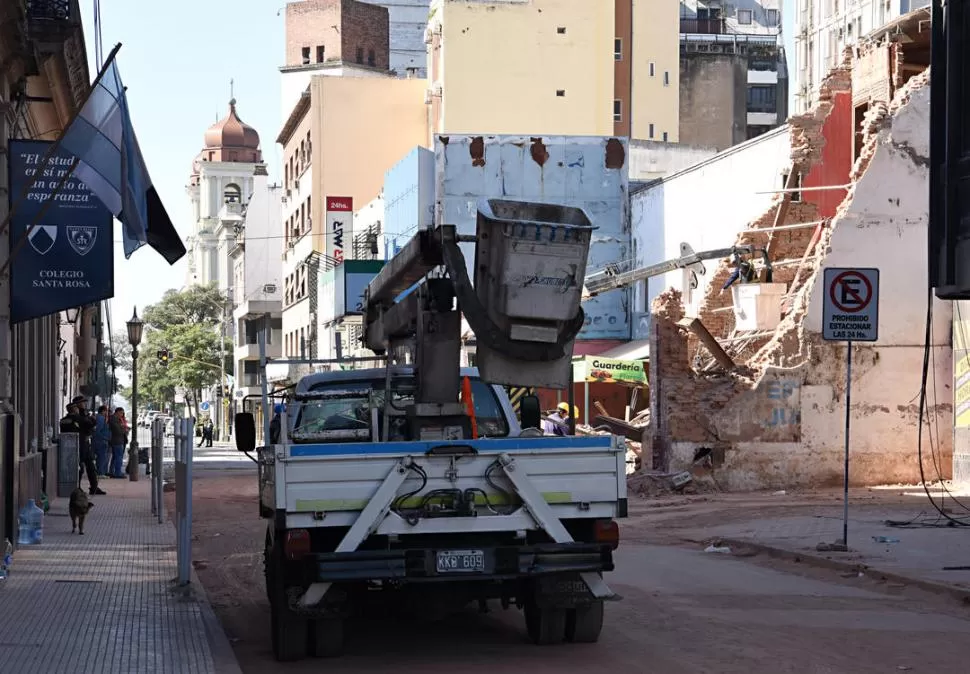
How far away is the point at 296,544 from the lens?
30.9 ft

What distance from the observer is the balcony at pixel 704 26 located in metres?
89.2

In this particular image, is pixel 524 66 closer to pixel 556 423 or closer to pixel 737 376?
pixel 737 376

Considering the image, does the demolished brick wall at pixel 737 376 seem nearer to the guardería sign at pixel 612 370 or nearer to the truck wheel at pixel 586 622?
the guardería sign at pixel 612 370

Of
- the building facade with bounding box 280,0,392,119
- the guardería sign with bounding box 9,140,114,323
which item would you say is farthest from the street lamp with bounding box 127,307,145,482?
the building facade with bounding box 280,0,392,119

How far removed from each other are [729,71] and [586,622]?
73394 millimetres

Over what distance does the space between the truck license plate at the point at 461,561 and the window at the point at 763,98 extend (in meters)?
87.9

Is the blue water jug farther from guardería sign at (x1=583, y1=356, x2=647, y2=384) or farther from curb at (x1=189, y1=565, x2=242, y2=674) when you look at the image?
guardería sign at (x1=583, y1=356, x2=647, y2=384)

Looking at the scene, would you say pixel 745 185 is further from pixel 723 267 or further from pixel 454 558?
pixel 454 558

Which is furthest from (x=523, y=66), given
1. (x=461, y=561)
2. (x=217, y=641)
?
(x=461, y=561)

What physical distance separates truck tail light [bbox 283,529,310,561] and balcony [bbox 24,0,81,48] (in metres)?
10.3

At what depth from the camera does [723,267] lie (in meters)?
35.4

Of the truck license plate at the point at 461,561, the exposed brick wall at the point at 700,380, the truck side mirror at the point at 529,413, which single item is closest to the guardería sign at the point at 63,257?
the truck side mirror at the point at 529,413

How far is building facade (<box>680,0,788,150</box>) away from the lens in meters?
78.2

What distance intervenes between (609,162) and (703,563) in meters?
38.2
